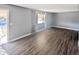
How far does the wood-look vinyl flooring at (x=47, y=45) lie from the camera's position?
9.39 feet

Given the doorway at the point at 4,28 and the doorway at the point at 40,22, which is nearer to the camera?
the doorway at the point at 4,28

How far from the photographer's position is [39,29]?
122 inches

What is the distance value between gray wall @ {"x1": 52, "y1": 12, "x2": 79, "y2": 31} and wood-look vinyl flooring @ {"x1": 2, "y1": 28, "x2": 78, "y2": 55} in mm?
126

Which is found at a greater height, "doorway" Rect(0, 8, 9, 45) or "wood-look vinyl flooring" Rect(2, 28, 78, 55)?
"doorway" Rect(0, 8, 9, 45)

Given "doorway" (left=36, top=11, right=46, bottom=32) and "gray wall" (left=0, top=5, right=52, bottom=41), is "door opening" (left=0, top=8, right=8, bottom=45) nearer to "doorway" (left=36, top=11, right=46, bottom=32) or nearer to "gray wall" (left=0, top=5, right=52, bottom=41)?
"gray wall" (left=0, top=5, right=52, bottom=41)

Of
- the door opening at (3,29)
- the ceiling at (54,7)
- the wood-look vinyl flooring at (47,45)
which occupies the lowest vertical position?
the wood-look vinyl flooring at (47,45)

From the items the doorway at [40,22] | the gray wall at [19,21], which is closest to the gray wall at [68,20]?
the doorway at [40,22]

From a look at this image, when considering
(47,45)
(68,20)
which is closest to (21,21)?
(47,45)

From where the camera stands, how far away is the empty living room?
285cm

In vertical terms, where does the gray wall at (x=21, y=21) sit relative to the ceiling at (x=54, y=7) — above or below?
below

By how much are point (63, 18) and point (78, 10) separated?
406 millimetres

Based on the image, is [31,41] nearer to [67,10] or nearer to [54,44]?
[54,44]

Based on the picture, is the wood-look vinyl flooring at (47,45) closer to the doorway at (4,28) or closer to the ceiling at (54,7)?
the doorway at (4,28)

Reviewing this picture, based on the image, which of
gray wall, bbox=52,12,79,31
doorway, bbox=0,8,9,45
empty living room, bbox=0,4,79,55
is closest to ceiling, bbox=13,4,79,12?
empty living room, bbox=0,4,79,55
